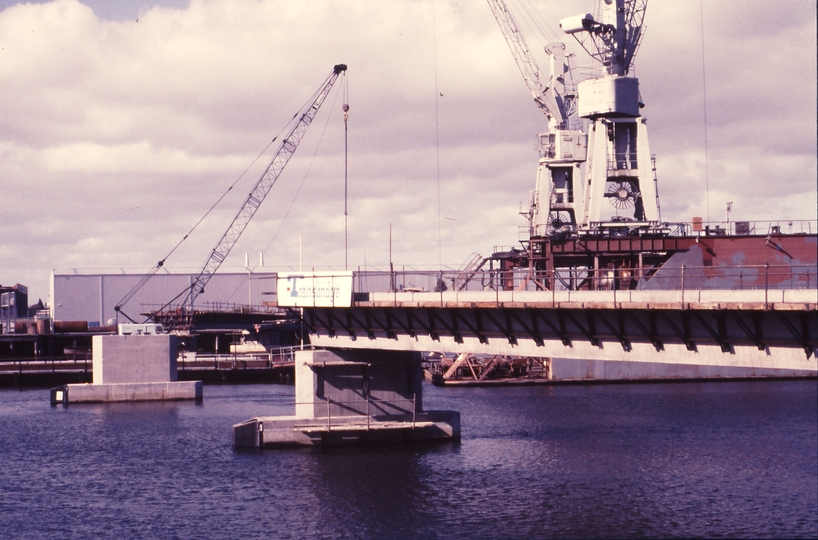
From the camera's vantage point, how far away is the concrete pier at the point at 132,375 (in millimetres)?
A: 86188

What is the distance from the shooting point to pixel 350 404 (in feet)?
191

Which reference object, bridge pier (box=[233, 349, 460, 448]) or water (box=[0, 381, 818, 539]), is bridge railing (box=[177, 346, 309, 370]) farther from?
bridge pier (box=[233, 349, 460, 448])

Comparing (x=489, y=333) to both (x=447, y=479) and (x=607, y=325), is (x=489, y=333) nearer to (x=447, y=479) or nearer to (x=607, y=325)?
(x=447, y=479)

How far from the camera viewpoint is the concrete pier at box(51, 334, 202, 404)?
8619 cm

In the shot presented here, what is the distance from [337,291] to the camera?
55.0 m

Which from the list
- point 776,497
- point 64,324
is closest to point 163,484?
point 776,497

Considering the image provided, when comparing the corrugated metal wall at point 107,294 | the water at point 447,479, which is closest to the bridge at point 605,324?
the water at point 447,479

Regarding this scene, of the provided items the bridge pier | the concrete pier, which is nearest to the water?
the bridge pier

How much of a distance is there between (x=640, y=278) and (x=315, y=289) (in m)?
20.2

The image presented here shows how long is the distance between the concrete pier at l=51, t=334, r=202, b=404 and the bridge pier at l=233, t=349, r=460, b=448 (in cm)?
3015

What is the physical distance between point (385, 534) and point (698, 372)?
64845 millimetres

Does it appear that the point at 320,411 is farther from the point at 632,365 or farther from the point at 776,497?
the point at 632,365

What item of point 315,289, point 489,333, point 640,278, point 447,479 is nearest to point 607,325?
point 640,278

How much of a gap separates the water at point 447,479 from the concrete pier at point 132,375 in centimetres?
938
